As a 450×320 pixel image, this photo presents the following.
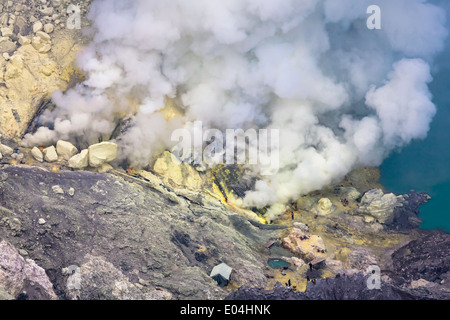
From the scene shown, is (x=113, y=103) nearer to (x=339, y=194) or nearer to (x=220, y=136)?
(x=220, y=136)

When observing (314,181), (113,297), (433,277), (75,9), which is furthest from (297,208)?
(75,9)

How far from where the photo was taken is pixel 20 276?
1680cm

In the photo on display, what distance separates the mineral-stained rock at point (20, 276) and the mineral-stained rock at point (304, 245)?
14.6 m

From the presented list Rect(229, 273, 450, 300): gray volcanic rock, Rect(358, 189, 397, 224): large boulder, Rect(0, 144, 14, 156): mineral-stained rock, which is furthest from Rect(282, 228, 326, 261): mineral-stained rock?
Rect(0, 144, 14, 156): mineral-stained rock

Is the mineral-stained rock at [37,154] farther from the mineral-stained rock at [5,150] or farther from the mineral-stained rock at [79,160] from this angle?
the mineral-stained rock at [79,160]

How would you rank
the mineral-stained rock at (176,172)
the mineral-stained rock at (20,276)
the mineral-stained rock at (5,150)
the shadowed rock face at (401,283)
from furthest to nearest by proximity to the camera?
1. the mineral-stained rock at (176,172)
2. the mineral-stained rock at (5,150)
3. the shadowed rock face at (401,283)
4. the mineral-stained rock at (20,276)

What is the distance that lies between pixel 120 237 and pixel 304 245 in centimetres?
1178

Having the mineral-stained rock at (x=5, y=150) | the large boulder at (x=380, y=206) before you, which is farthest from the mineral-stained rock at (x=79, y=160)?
the large boulder at (x=380, y=206)

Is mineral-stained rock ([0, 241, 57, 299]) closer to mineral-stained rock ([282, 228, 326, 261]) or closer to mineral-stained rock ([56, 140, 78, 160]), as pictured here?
mineral-stained rock ([56, 140, 78, 160])

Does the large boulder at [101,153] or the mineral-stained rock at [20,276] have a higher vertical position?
the large boulder at [101,153]

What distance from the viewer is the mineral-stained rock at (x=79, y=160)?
25.6m

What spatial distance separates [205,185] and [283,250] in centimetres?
809

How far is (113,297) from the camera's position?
1702 cm

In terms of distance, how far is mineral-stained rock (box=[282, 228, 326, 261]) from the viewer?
2550 cm
